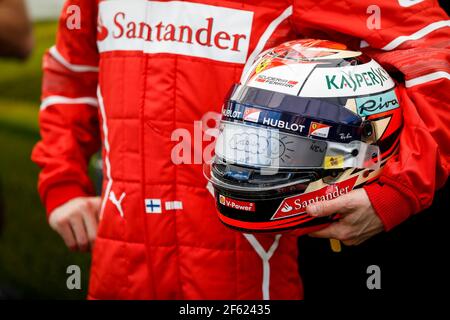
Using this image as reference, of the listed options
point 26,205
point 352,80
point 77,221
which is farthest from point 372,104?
point 26,205

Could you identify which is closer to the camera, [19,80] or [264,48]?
[264,48]

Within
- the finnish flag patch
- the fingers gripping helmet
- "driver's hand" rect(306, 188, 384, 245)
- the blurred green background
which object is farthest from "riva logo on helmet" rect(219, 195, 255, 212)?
the blurred green background

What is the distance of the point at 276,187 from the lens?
1.50 meters

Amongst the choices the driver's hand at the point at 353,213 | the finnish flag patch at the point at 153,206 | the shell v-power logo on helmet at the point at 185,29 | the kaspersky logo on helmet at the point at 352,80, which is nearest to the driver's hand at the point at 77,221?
the finnish flag patch at the point at 153,206

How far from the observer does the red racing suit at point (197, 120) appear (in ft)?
4.94

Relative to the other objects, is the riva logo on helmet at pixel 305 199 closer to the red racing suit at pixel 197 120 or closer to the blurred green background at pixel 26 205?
the red racing suit at pixel 197 120

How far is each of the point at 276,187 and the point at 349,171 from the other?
17cm

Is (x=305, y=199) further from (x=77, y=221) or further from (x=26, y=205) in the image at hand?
(x=26, y=205)

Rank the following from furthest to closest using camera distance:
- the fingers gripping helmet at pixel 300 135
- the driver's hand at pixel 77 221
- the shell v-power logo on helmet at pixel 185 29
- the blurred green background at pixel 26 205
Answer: the blurred green background at pixel 26 205 → the driver's hand at pixel 77 221 → the shell v-power logo on helmet at pixel 185 29 → the fingers gripping helmet at pixel 300 135

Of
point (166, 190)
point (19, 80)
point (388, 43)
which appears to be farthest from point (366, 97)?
point (19, 80)

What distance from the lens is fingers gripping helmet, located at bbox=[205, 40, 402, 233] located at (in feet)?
4.87

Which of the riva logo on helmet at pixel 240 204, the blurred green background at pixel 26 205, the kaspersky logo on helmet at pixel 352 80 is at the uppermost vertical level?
the kaspersky logo on helmet at pixel 352 80

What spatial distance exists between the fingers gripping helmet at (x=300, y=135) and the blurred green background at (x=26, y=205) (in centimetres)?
187
